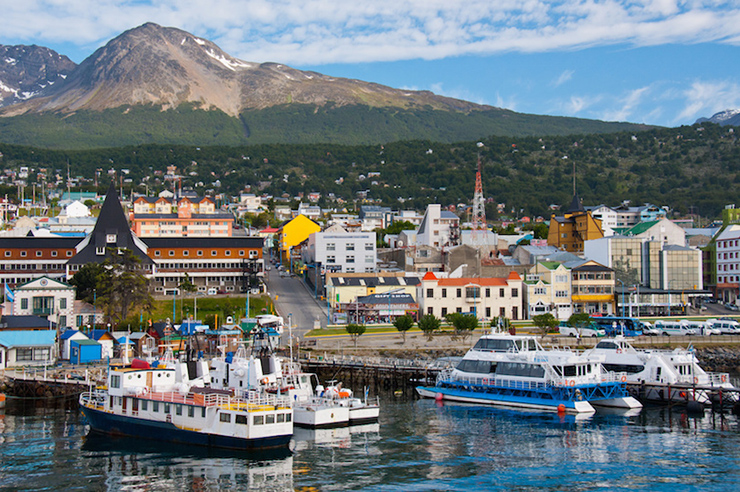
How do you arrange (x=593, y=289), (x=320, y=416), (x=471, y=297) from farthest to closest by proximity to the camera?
(x=593, y=289) → (x=471, y=297) → (x=320, y=416)

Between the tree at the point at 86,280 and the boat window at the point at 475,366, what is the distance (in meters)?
47.2

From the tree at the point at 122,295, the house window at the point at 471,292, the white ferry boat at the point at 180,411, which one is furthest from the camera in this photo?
the house window at the point at 471,292

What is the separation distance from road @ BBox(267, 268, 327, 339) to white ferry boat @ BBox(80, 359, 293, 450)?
1243 inches

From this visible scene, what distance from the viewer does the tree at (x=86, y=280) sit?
8419 centimetres

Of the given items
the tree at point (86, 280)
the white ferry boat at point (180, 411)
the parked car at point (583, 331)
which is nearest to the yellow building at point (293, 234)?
the tree at point (86, 280)

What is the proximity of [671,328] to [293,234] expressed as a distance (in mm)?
73181

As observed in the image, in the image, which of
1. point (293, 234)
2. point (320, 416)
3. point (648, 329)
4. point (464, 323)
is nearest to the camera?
point (320, 416)

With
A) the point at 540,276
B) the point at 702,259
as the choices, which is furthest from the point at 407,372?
the point at 702,259

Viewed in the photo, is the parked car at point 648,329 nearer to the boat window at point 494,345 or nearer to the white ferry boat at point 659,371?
the white ferry boat at point 659,371

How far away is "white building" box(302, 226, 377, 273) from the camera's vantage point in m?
104

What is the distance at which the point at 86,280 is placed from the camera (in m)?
84.8

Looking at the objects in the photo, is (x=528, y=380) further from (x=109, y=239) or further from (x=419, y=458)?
(x=109, y=239)

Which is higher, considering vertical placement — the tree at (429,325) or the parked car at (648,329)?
the tree at (429,325)

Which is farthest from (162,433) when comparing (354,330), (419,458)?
(354,330)
